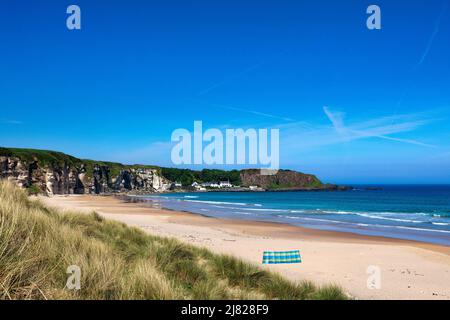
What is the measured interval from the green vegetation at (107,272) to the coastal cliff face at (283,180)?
170 m

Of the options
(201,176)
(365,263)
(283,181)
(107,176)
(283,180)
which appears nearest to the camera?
(365,263)

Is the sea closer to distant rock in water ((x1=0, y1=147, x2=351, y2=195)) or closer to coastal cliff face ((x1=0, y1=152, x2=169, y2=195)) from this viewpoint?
distant rock in water ((x1=0, y1=147, x2=351, y2=195))

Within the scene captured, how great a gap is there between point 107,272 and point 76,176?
322 ft

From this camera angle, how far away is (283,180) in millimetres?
186875

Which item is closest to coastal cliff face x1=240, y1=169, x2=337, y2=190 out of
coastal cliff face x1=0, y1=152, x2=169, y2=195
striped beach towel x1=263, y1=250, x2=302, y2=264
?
coastal cliff face x1=0, y1=152, x2=169, y2=195

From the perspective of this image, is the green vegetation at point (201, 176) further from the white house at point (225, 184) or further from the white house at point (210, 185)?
the white house at point (210, 185)

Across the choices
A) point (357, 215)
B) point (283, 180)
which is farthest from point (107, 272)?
point (283, 180)

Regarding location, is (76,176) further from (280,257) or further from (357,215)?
(280,257)

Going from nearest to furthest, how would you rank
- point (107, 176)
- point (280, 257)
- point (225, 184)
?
1. point (280, 257)
2. point (107, 176)
3. point (225, 184)

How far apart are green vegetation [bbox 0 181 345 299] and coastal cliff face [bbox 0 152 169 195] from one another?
46.5 metres

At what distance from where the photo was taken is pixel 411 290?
394 inches

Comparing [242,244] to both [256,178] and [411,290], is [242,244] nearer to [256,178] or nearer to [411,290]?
[411,290]
